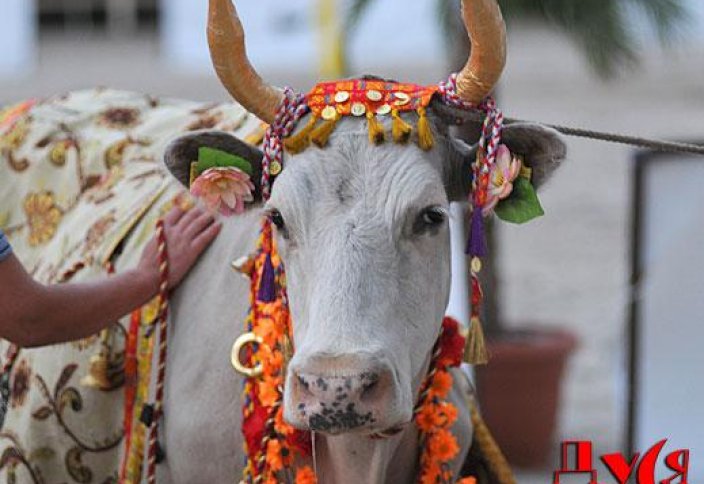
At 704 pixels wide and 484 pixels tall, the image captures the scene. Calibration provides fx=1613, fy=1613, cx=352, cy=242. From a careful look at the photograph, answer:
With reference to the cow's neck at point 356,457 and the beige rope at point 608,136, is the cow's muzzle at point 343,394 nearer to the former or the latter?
the cow's neck at point 356,457

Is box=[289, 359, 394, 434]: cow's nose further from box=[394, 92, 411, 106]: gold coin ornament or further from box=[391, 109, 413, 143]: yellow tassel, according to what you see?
box=[394, 92, 411, 106]: gold coin ornament

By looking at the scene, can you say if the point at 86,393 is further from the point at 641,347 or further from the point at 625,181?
the point at 625,181

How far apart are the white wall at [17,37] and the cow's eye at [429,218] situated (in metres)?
14.9

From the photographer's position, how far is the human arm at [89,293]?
405 centimetres

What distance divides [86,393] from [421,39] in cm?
1242

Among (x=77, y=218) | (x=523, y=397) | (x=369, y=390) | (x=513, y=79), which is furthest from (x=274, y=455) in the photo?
(x=513, y=79)

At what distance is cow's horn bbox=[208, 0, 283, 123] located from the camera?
3.71 m

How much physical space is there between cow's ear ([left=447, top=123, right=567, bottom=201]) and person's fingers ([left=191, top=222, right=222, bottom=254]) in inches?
30.5

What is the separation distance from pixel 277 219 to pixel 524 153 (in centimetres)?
65

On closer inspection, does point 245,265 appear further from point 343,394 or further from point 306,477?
point 343,394

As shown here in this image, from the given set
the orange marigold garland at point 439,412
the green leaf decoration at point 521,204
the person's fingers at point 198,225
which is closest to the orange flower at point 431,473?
the orange marigold garland at point 439,412

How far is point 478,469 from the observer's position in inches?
185

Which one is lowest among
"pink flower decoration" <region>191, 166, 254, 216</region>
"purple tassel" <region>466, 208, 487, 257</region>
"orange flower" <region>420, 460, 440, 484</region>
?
"orange flower" <region>420, 460, 440, 484</region>

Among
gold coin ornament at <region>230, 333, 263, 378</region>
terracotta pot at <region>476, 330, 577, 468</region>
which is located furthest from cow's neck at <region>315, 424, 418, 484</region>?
terracotta pot at <region>476, 330, 577, 468</region>
